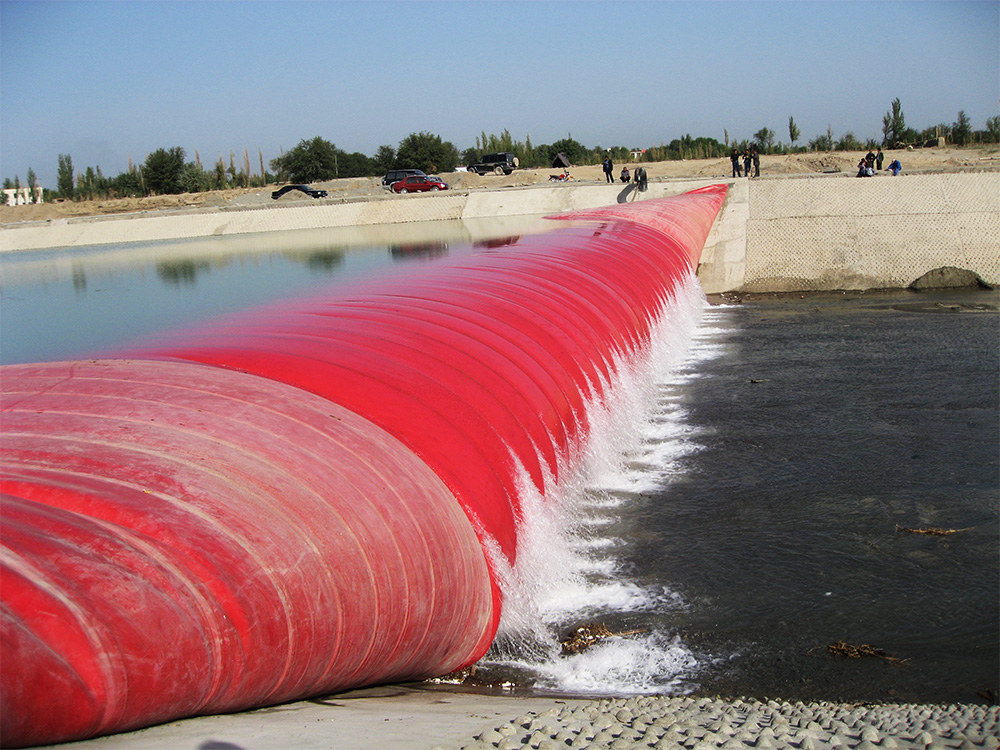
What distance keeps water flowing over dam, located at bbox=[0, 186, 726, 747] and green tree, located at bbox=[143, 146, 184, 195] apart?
52.7 meters

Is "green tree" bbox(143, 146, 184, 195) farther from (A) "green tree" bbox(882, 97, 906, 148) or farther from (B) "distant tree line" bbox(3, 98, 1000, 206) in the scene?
(A) "green tree" bbox(882, 97, 906, 148)

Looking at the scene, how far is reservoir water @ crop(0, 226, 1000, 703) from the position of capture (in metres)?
4.71

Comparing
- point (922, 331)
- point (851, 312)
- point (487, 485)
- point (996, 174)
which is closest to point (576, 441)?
point (487, 485)

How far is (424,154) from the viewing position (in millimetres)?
56844

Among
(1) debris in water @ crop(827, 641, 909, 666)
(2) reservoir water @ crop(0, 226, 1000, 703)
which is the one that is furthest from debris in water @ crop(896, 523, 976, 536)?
(1) debris in water @ crop(827, 641, 909, 666)

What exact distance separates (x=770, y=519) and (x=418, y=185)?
31.7 m

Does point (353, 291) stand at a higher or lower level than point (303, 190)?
lower

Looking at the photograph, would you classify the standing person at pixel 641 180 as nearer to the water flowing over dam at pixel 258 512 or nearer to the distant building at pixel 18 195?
the water flowing over dam at pixel 258 512

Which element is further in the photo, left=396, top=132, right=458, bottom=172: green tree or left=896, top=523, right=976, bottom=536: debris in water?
left=396, top=132, right=458, bottom=172: green tree

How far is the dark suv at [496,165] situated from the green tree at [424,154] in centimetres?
907

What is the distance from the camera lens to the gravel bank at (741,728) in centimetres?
303

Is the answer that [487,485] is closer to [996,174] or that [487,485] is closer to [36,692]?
[36,692]

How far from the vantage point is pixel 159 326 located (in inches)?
346

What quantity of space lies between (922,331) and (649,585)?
10308mm
